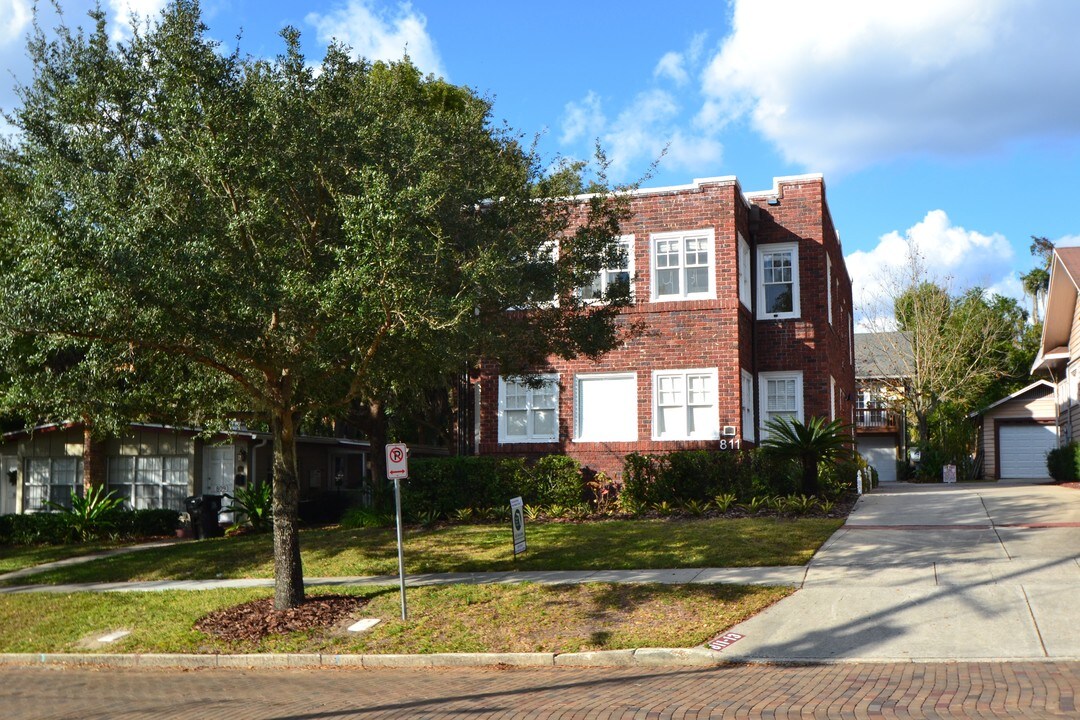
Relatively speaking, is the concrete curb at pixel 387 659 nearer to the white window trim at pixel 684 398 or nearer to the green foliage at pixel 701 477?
the green foliage at pixel 701 477

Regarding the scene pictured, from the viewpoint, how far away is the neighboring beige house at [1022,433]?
114ft

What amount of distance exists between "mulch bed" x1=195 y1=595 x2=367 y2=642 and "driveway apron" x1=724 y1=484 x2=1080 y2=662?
5225mm

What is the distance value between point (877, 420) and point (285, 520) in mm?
39389

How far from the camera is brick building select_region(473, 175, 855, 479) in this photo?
2150 cm

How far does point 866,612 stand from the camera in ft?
37.1

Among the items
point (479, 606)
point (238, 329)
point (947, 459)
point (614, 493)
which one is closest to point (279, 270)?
point (238, 329)

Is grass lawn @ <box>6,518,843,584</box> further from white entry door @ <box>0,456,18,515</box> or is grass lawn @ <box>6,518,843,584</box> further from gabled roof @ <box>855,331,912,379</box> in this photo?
gabled roof @ <box>855,331,912,379</box>

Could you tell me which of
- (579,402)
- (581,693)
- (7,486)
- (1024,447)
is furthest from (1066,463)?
(7,486)

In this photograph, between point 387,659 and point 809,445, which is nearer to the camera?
point 387,659

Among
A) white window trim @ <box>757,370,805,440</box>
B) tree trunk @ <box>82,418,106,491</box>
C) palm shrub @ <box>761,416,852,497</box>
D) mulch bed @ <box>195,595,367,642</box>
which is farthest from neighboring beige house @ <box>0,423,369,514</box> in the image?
mulch bed @ <box>195,595,367,642</box>

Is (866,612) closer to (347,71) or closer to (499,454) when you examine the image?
(347,71)

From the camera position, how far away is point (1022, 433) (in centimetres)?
3512

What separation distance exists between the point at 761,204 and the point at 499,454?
858 cm

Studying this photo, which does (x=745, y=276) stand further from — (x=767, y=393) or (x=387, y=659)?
(x=387, y=659)
